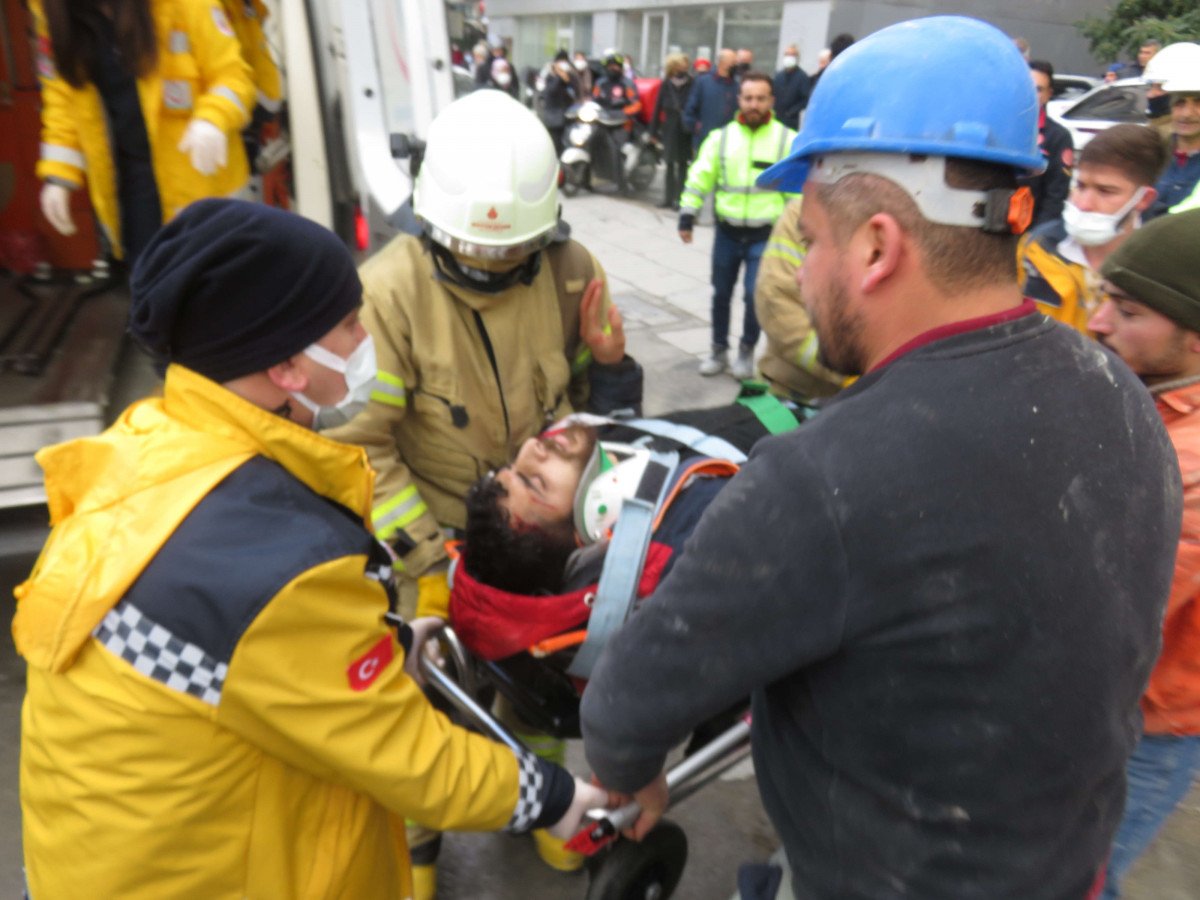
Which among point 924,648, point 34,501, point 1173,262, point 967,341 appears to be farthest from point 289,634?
point 34,501

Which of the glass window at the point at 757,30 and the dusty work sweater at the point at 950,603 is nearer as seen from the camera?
the dusty work sweater at the point at 950,603

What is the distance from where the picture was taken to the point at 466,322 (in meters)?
2.18

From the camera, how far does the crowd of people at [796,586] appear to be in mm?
912

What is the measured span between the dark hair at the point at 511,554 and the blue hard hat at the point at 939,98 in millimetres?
1273

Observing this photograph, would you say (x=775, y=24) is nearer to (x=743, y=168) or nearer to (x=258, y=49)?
(x=743, y=168)

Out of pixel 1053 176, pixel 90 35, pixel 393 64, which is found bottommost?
pixel 1053 176

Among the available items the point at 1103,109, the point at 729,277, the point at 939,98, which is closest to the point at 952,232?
the point at 939,98

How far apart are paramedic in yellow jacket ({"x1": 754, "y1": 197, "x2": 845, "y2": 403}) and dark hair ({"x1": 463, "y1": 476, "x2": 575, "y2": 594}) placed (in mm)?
1341

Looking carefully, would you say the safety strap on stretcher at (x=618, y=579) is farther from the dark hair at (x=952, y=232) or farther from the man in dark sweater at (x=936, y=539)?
Result: the dark hair at (x=952, y=232)

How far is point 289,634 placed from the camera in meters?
1.16

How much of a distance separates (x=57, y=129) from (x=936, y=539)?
10.9 feet

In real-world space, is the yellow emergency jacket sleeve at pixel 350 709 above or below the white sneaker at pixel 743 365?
above

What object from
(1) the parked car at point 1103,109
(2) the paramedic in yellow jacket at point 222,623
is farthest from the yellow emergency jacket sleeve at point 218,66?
(1) the parked car at point 1103,109

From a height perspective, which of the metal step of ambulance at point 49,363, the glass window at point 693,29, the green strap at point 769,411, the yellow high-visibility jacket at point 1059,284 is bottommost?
the glass window at point 693,29
